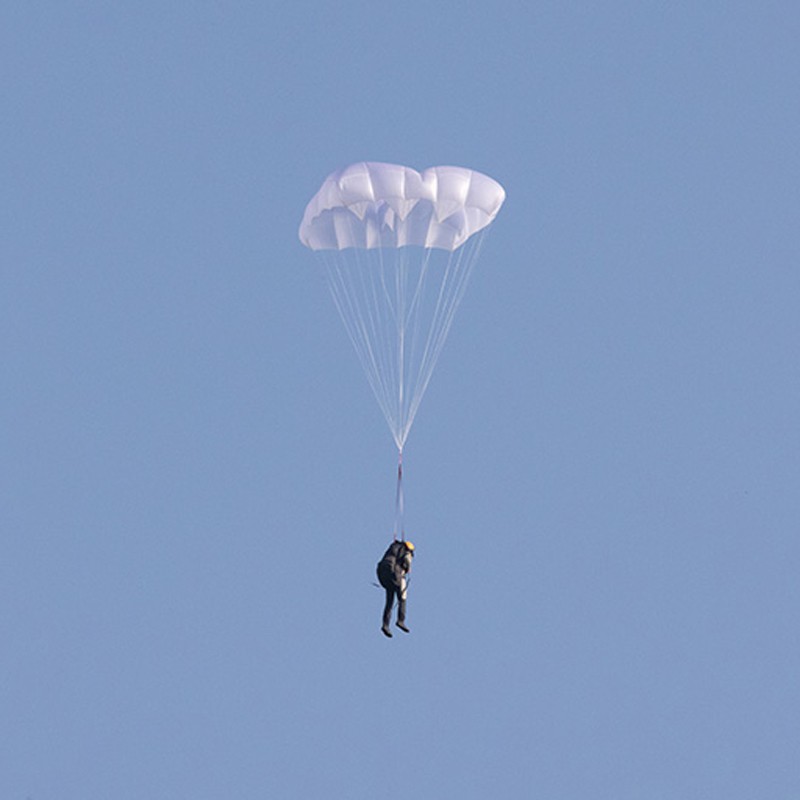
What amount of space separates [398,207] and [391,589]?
5.66m

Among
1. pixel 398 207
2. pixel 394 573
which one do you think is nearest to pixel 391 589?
pixel 394 573

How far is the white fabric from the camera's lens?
39.1m

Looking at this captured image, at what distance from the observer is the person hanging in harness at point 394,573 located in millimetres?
38188

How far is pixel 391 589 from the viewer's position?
1511 inches

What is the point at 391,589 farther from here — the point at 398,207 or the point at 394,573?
the point at 398,207

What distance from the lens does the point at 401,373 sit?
38219mm

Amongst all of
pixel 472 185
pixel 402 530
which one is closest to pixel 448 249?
pixel 472 185

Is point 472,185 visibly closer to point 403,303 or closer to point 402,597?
point 403,303

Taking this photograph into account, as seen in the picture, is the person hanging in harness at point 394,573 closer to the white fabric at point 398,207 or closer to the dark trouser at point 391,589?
the dark trouser at point 391,589

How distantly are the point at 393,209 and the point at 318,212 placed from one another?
1196 millimetres

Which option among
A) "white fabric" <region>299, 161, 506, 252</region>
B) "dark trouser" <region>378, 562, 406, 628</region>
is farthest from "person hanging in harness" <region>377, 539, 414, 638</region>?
"white fabric" <region>299, 161, 506, 252</region>

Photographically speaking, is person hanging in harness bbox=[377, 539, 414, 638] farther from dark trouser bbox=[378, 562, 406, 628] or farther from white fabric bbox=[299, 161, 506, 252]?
white fabric bbox=[299, 161, 506, 252]

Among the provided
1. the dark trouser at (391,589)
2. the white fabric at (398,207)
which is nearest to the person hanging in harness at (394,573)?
the dark trouser at (391,589)

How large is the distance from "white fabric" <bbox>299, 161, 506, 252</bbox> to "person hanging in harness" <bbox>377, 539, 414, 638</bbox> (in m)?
4.72
